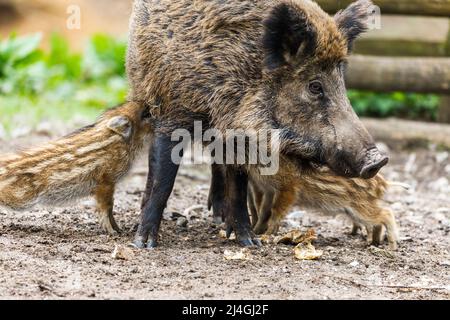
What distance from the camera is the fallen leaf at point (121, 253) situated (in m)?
5.20

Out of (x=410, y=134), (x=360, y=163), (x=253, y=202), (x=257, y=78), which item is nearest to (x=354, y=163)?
(x=360, y=163)

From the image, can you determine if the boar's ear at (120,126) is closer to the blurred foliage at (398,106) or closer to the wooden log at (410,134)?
the wooden log at (410,134)

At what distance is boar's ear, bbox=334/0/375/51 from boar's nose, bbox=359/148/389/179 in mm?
863

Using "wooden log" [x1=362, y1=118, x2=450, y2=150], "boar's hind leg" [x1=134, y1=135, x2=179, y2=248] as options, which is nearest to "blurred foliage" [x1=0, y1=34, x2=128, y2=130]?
"wooden log" [x1=362, y1=118, x2=450, y2=150]

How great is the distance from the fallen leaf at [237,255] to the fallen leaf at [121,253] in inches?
23.2

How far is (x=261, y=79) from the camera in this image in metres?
5.43

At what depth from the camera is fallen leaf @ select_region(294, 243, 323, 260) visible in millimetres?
5461

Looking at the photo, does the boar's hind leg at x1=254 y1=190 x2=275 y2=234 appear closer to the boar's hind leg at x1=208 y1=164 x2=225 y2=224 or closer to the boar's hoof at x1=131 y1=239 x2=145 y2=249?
the boar's hind leg at x1=208 y1=164 x2=225 y2=224

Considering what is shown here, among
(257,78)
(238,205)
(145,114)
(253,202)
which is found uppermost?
(257,78)

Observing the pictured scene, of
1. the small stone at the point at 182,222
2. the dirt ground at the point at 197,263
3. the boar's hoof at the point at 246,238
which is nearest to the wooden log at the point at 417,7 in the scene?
the dirt ground at the point at 197,263

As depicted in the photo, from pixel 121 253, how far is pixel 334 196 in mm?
1651

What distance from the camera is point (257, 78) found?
5438mm

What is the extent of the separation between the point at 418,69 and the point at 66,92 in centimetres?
485

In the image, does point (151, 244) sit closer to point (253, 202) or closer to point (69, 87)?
point (253, 202)
